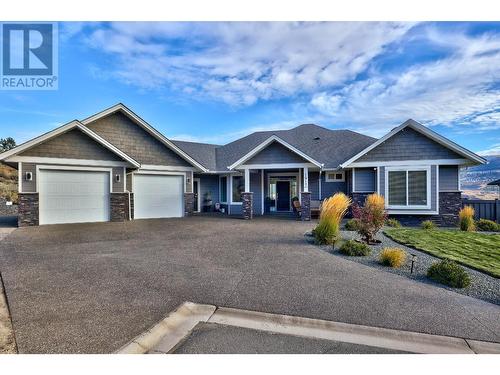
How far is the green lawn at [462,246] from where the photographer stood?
6379mm

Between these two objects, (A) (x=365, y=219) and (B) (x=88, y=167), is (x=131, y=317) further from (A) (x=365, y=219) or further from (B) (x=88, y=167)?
(B) (x=88, y=167)

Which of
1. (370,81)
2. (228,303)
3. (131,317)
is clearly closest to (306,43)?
(370,81)

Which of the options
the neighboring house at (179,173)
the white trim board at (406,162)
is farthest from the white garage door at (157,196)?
the white trim board at (406,162)

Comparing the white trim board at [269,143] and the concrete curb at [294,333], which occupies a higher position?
the white trim board at [269,143]

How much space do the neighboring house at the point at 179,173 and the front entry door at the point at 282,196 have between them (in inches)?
2.5

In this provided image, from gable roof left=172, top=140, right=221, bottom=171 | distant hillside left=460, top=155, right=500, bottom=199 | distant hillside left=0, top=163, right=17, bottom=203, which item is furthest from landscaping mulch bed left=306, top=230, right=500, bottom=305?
distant hillside left=0, top=163, right=17, bottom=203

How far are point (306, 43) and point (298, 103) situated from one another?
10.8 meters

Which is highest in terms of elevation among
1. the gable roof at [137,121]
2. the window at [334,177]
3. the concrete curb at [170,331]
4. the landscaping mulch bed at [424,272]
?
the gable roof at [137,121]

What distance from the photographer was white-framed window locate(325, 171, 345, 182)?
636 inches

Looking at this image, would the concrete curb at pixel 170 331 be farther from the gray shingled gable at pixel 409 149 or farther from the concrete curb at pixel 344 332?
the gray shingled gable at pixel 409 149

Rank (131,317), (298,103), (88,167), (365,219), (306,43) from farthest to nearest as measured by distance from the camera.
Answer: (298,103) < (88,167) < (306,43) < (365,219) < (131,317)

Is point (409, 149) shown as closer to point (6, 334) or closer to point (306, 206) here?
point (306, 206)
